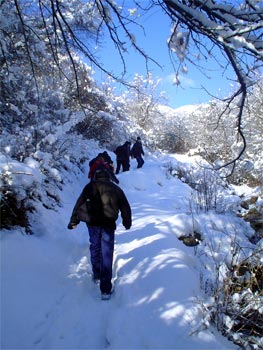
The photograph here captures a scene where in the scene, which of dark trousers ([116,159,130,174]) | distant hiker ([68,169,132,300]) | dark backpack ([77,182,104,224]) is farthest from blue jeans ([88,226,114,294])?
dark trousers ([116,159,130,174])

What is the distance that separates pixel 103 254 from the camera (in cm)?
433

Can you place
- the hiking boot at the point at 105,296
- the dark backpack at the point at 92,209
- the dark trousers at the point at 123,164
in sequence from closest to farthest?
the hiking boot at the point at 105,296 < the dark backpack at the point at 92,209 < the dark trousers at the point at 123,164

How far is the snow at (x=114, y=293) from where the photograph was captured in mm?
3295

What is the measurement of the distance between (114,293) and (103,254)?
1.78 ft

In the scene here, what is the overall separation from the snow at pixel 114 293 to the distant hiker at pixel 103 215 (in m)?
0.37

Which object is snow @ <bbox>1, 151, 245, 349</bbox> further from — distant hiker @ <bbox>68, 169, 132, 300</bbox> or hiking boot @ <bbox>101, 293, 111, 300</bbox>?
distant hiker @ <bbox>68, 169, 132, 300</bbox>

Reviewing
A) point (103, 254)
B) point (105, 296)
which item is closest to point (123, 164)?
point (103, 254)

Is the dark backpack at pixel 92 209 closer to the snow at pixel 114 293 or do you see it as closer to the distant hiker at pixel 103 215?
the distant hiker at pixel 103 215

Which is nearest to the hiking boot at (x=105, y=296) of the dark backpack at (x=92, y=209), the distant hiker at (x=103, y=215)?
the distant hiker at (x=103, y=215)

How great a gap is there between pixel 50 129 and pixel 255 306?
7.85 m

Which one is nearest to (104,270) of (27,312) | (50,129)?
(27,312)

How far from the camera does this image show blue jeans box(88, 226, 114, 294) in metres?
4.22

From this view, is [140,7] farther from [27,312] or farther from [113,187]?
[27,312]

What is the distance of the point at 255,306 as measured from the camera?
3139 millimetres
